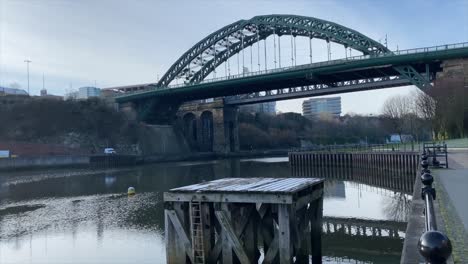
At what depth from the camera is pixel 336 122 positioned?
150m

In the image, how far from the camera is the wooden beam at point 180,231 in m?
10.6

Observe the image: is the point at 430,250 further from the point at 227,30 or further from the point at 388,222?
the point at 227,30

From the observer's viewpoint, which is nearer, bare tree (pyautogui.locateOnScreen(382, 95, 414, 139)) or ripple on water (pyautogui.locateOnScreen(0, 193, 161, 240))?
ripple on water (pyautogui.locateOnScreen(0, 193, 161, 240))

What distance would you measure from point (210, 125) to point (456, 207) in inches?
3742

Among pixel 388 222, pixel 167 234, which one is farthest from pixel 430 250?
pixel 388 222

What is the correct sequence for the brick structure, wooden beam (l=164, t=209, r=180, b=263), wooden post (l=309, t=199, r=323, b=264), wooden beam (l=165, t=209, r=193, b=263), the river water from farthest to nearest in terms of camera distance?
the brick structure
the river water
wooden post (l=309, t=199, r=323, b=264)
wooden beam (l=164, t=209, r=180, b=263)
wooden beam (l=165, t=209, r=193, b=263)

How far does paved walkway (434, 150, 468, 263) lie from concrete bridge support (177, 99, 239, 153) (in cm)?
8092

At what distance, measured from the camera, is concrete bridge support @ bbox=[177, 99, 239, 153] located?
98.6 metres

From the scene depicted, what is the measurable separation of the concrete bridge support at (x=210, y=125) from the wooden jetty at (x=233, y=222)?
87.0 m

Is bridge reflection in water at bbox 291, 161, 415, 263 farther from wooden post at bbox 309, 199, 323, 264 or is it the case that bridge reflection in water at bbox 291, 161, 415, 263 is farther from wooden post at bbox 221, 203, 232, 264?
wooden post at bbox 221, 203, 232, 264

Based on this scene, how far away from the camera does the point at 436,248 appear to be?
3.38 m

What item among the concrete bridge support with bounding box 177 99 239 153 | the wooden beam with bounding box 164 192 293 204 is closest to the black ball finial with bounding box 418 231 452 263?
the wooden beam with bounding box 164 192 293 204

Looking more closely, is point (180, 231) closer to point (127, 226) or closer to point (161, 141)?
point (127, 226)

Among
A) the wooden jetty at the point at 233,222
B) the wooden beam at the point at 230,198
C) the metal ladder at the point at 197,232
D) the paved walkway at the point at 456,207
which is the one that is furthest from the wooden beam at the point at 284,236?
the paved walkway at the point at 456,207
